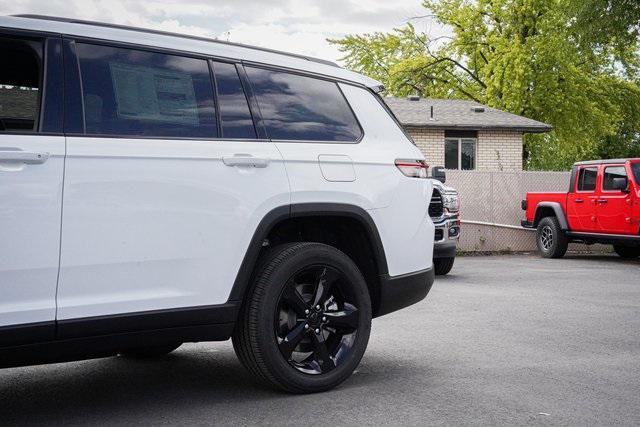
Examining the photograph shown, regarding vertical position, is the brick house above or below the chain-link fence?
above

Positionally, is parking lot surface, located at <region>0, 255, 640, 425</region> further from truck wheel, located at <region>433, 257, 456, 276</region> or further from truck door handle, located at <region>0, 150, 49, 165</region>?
truck wheel, located at <region>433, 257, 456, 276</region>

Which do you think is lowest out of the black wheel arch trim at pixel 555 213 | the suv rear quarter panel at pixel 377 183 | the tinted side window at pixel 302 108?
the black wheel arch trim at pixel 555 213

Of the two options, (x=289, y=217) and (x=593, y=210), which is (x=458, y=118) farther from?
(x=289, y=217)

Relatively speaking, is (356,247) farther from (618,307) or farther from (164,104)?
(618,307)

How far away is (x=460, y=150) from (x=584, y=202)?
11.8 metres

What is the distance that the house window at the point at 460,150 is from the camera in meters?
28.4

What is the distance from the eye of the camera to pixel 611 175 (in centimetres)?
Result: 1661

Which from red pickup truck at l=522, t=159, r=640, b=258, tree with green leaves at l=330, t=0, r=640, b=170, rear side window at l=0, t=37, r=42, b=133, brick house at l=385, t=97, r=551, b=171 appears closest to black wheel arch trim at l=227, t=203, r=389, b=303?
rear side window at l=0, t=37, r=42, b=133

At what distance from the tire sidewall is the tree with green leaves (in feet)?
102

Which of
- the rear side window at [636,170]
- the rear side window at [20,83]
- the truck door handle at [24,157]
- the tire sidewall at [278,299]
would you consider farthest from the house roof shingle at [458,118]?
the truck door handle at [24,157]

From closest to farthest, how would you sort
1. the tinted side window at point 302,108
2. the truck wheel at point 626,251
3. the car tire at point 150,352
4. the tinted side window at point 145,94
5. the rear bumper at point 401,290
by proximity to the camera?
1. the tinted side window at point 145,94
2. the tinted side window at point 302,108
3. the rear bumper at point 401,290
4. the car tire at point 150,352
5. the truck wheel at point 626,251

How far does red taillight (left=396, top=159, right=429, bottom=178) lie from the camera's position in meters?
5.58

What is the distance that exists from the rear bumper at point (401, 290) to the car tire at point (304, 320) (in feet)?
0.65

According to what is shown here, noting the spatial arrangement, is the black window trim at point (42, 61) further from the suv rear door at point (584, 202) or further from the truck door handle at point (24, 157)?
the suv rear door at point (584, 202)
